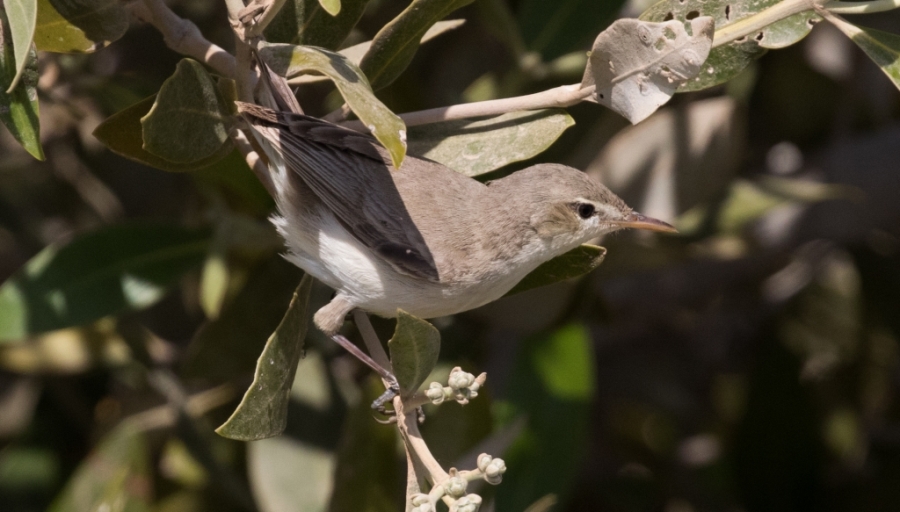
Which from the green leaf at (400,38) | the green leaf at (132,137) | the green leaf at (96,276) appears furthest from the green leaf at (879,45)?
the green leaf at (96,276)

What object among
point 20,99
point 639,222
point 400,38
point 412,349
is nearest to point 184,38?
point 20,99

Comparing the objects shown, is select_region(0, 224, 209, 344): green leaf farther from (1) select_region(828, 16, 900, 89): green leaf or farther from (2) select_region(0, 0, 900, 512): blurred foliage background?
(1) select_region(828, 16, 900, 89): green leaf

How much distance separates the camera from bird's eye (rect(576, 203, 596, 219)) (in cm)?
274

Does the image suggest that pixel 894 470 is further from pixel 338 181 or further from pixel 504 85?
pixel 338 181

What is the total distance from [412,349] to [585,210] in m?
1.03

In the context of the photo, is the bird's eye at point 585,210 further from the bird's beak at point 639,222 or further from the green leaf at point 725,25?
the green leaf at point 725,25

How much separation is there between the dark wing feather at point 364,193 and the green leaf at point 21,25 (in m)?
0.82

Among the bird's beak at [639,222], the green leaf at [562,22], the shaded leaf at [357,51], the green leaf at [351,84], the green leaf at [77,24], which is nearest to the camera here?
the green leaf at [351,84]

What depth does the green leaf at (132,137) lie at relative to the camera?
6.71ft

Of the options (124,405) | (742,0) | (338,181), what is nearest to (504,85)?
(338,181)

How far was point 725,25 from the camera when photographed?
2.24 m

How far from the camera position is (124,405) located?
12.4 feet

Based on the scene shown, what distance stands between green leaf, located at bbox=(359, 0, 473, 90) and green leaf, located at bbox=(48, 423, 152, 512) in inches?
67.3

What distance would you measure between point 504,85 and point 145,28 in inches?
71.0
